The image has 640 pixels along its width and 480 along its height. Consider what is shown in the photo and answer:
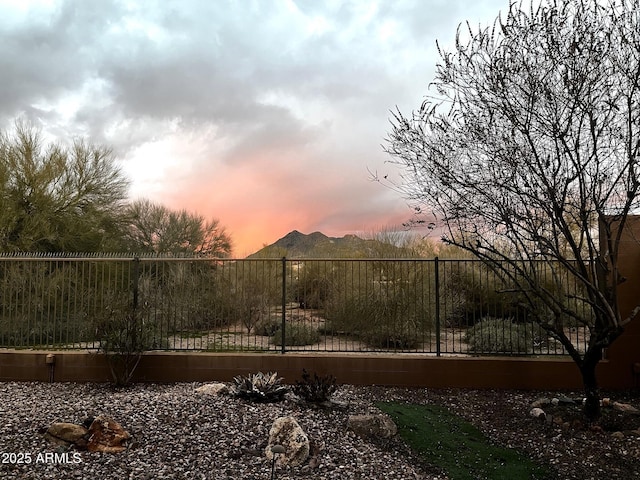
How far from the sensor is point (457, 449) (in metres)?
5.69

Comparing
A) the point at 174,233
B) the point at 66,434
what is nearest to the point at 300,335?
the point at 66,434

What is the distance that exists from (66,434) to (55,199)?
11664 millimetres

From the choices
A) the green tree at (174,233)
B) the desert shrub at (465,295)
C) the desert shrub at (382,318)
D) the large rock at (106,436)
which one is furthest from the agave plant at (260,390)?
the green tree at (174,233)

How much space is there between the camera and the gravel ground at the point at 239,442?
188 inches

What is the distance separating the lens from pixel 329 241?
653 inches

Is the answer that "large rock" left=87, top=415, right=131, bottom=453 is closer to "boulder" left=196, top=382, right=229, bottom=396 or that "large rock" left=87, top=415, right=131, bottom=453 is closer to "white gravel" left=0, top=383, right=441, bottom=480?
"white gravel" left=0, top=383, right=441, bottom=480

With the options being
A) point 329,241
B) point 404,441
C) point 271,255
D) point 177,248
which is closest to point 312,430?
point 404,441

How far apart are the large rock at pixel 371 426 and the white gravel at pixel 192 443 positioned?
109 millimetres

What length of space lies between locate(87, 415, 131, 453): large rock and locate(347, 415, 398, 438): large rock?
238 centimetres

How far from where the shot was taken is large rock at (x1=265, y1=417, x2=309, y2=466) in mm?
4977

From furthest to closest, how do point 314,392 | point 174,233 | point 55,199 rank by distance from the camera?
1. point 174,233
2. point 55,199
3. point 314,392

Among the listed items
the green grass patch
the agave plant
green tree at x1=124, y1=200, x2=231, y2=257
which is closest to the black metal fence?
the agave plant

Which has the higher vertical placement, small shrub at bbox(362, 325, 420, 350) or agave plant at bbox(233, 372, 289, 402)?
small shrub at bbox(362, 325, 420, 350)

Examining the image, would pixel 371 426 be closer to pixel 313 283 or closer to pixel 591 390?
pixel 591 390
